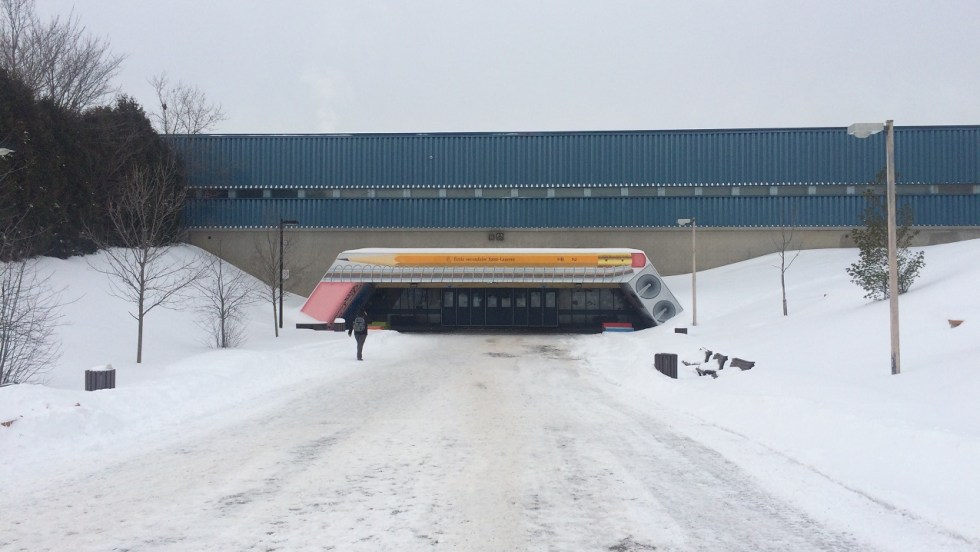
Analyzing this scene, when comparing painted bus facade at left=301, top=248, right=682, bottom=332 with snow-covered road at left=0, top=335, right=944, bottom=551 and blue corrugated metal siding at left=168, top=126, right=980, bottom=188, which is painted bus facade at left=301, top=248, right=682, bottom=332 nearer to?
blue corrugated metal siding at left=168, top=126, right=980, bottom=188

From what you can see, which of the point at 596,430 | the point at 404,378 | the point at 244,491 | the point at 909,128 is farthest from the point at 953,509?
the point at 909,128

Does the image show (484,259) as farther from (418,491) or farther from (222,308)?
(418,491)

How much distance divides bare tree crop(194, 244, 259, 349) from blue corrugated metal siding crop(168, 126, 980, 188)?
7813 millimetres

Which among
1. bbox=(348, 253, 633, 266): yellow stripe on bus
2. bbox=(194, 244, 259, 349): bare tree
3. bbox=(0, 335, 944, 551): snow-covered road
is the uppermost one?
bbox=(348, 253, 633, 266): yellow stripe on bus

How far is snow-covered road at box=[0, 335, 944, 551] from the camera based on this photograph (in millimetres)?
5832

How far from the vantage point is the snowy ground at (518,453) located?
6.04 meters

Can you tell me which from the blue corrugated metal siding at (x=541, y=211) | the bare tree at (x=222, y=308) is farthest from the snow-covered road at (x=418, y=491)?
the blue corrugated metal siding at (x=541, y=211)

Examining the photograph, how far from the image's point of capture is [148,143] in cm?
3762

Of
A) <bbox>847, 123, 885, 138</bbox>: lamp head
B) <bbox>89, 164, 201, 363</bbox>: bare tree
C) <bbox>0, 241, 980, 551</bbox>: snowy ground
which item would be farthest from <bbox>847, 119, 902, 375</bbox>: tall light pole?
<bbox>89, 164, 201, 363</bbox>: bare tree

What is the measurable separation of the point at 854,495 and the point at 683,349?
1617 centimetres

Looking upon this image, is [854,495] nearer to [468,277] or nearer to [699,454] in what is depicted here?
[699,454]

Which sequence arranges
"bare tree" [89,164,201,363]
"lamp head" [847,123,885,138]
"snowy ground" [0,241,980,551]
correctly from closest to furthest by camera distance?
"snowy ground" [0,241,980,551]
"lamp head" [847,123,885,138]
"bare tree" [89,164,201,363]

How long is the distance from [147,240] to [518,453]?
18.7 m

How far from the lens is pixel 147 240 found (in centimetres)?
2300
